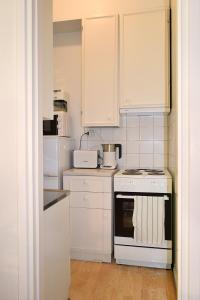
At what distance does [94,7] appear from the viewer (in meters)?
2.69

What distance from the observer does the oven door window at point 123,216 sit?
2367 millimetres

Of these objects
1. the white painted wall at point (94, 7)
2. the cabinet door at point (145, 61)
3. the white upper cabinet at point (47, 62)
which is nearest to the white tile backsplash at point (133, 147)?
the cabinet door at point (145, 61)

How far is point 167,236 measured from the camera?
7.41 feet

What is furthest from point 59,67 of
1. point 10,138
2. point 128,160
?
point 10,138

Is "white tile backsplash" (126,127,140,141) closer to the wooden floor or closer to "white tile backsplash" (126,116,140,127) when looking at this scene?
"white tile backsplash" (126,116,140,127)

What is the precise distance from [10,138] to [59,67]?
233cm

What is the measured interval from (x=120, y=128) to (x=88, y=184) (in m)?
0.87

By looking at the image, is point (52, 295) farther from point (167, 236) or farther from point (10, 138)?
point (167, 236)

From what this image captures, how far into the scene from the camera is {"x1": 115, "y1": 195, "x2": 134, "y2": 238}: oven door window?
7.77 feet

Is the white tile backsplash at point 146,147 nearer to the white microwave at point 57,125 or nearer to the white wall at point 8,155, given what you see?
the white microwave at point 57,125

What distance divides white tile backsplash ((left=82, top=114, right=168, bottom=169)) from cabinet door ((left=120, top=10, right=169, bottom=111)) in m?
→ 0.34

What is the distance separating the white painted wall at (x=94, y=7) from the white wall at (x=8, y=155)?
1.89 m

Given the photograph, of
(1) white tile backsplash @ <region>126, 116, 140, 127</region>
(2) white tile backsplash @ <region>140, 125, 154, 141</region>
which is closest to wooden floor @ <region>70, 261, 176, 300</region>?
(2) white tile backsplash @ <region>140, 125, 154, 141</region>

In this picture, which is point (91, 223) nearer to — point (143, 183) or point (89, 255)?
point (89, 255)
